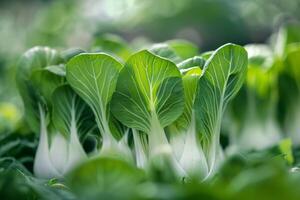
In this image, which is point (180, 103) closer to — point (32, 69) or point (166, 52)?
point (166, 52)

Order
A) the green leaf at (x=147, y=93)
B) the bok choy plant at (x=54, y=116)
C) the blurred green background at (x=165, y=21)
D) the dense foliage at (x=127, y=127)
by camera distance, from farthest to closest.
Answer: the blurred green background at (x=165, y=21) < the bok choy plant at (x=54, y=116) < the green leaf at (x=147, y=93) < the dense foliage at (x=127, y=127)

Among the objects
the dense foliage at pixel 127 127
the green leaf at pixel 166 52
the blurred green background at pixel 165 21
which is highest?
the blurred green background at pixel 165 21

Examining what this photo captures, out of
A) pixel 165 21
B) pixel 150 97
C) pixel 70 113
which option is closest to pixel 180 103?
pixel 150 97

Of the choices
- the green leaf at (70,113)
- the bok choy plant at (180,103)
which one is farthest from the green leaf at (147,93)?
the green leaf at (70,113)

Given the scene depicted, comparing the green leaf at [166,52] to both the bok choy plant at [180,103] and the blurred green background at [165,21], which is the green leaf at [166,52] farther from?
the blurred green background at [165,21]

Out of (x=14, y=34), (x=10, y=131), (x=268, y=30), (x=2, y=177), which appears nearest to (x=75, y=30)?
(x=14, y=34)

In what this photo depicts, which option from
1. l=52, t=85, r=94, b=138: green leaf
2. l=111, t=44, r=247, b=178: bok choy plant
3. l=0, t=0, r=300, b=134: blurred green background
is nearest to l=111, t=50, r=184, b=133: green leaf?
l=111, t=44, r=247, b=178: bok choy plant

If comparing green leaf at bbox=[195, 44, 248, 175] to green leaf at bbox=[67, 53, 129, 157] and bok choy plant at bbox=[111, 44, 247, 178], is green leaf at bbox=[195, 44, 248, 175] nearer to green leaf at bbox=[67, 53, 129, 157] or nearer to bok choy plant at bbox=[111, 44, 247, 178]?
bok choy plant at bbox=[111, 44, 247, 178]

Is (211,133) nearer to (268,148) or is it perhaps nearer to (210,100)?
(210,100)
